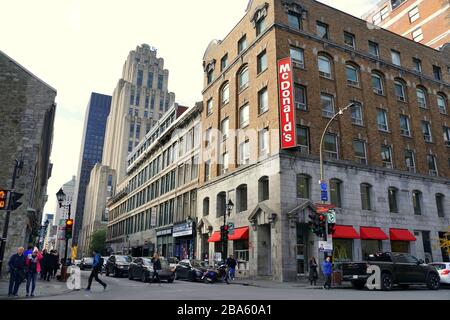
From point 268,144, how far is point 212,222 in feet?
33.6

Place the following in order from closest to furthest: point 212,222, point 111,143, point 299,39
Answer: point 299,39, point 212,222, point 111,143

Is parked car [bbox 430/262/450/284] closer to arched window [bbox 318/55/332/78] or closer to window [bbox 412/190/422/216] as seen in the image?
window [bbox 412/190/422/216]

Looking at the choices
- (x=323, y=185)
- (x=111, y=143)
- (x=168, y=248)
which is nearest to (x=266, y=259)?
(x=323, y=185)

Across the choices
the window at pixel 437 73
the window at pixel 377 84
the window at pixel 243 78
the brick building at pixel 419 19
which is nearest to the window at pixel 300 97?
the window at pixel 243 78

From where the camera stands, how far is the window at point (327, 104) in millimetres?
28461

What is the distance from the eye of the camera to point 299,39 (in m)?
28.9

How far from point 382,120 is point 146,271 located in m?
23.2

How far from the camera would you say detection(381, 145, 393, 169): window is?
30078mm

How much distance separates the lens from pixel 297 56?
28.6 metres

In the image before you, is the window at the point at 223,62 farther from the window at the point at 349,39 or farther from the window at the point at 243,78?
the window at the point at 349,39

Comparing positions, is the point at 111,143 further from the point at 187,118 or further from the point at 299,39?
the point at 299,39

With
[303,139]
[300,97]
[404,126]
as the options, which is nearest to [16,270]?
[303,139]

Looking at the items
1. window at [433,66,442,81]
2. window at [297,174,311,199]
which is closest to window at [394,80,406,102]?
window at [433,66,442,81]

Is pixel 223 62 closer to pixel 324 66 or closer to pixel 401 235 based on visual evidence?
pixel 324 66
